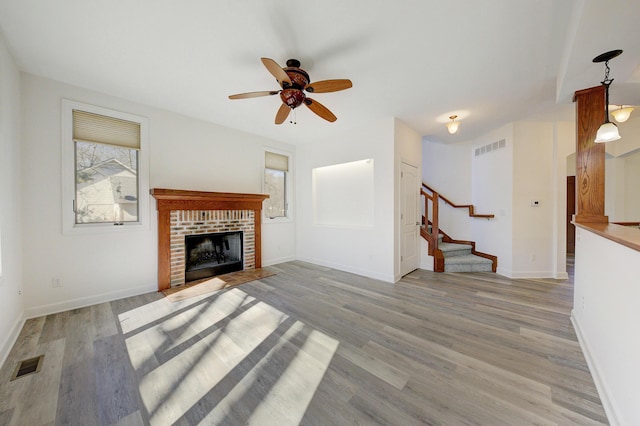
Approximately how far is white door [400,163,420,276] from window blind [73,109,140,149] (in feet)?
14.1

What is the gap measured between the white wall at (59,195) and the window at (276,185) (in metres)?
1.01

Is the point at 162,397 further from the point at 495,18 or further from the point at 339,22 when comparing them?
the point at 495,18

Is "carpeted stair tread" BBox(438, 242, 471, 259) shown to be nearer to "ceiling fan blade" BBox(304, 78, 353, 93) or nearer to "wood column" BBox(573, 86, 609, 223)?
"wood column" BBox(573, 86, 609, 223)

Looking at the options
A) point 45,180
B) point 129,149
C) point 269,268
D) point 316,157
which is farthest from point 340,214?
point 45,180

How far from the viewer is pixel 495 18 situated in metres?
1.84

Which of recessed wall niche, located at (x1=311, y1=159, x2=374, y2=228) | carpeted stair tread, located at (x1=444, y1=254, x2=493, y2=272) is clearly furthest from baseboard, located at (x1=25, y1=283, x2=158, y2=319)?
carpeted stair tread, located at (x1=444, y1=254, x2=493, y2=272)

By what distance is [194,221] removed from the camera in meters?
3.83

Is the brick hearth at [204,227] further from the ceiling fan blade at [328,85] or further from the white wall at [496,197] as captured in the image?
the white wall at [496,197]

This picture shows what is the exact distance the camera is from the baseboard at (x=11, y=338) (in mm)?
1906

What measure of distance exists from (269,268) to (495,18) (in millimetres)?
4658

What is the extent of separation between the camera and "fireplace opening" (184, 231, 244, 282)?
3898 millimetres

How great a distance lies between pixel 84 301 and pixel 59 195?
136 cm

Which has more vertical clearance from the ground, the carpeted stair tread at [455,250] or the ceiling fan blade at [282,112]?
the ceiling fan blade at [282,112]

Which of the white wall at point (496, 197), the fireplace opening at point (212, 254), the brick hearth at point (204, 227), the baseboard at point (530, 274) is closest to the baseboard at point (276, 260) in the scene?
the brick hearth at point (204, 227)
